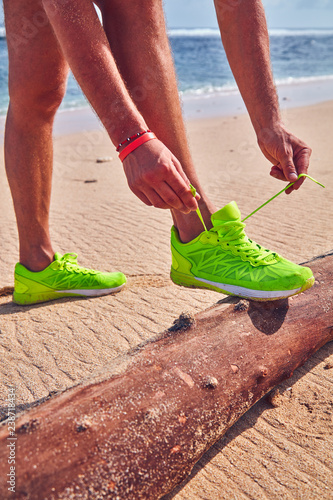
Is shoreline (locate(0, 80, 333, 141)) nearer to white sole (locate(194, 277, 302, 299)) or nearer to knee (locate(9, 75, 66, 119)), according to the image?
Answer: knee (locate(9, 75, 66, 119))

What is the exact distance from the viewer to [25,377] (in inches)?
78.7

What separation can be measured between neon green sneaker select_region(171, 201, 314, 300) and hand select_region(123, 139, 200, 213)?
53 centimetres

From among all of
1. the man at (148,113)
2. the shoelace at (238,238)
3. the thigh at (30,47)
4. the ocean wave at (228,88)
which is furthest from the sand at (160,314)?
the ocean wave at (228,88)

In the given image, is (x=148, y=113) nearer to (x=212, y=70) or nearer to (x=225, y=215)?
(x=225, y=215)

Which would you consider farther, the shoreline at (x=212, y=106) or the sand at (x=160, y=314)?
the shoreline at (x=212, y=106)

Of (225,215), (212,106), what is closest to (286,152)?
(225,215)

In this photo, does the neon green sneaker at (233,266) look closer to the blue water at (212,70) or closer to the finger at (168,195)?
the finger at (168,195)

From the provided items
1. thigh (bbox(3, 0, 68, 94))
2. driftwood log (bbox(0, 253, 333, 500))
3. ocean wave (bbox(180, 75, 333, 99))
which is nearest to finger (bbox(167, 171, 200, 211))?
driftwood log (bbox(0, 253, 333, 500))

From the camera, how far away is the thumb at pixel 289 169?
1956 mm

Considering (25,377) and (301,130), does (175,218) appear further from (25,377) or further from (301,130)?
(301,130)

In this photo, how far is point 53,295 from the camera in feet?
8.75

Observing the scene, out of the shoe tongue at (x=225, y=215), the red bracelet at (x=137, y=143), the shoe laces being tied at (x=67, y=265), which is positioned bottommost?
the shoe laces being tied at (x=67, y=265)

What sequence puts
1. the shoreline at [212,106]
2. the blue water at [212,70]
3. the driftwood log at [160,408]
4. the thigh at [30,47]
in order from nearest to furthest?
the driftwood log at [160,408] → the thigh at [30,47] → the shoreline at [212,106] → the blue water at [212,70]

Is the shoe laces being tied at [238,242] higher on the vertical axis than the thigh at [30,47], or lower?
lower
